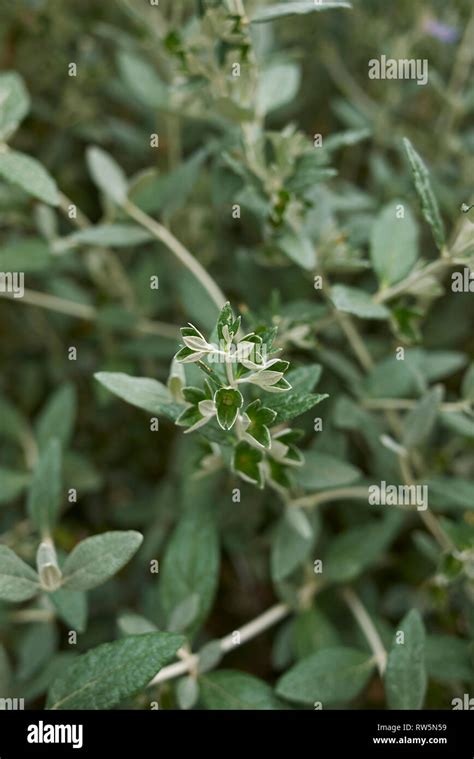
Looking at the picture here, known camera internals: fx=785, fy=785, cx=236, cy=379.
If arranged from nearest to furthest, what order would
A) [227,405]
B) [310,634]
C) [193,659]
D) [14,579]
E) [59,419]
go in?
[227,405]
[14,579]
[193,659]
[310,634]
[59,419]

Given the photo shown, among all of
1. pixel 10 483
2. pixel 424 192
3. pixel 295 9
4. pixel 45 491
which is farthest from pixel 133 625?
pixel 295 9

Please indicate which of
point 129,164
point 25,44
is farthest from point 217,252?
point 25,44

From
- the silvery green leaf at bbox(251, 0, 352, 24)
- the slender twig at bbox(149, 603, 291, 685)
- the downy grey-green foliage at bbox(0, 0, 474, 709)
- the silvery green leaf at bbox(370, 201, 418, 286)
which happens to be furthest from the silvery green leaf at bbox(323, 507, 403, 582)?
the silvery green leaf at bbox(251, 0, 352, 24)

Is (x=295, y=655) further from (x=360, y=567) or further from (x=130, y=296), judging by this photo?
(x=130, y=296)

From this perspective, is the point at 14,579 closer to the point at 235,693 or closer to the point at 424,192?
the point at 235,693

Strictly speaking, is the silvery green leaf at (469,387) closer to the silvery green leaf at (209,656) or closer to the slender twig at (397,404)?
the slender twig at (397,404)

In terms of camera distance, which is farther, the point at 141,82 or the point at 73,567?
the point at 141,82

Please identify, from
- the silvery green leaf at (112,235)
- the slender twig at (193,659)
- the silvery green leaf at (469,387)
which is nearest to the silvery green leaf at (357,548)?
the slender twig at (193,659)
